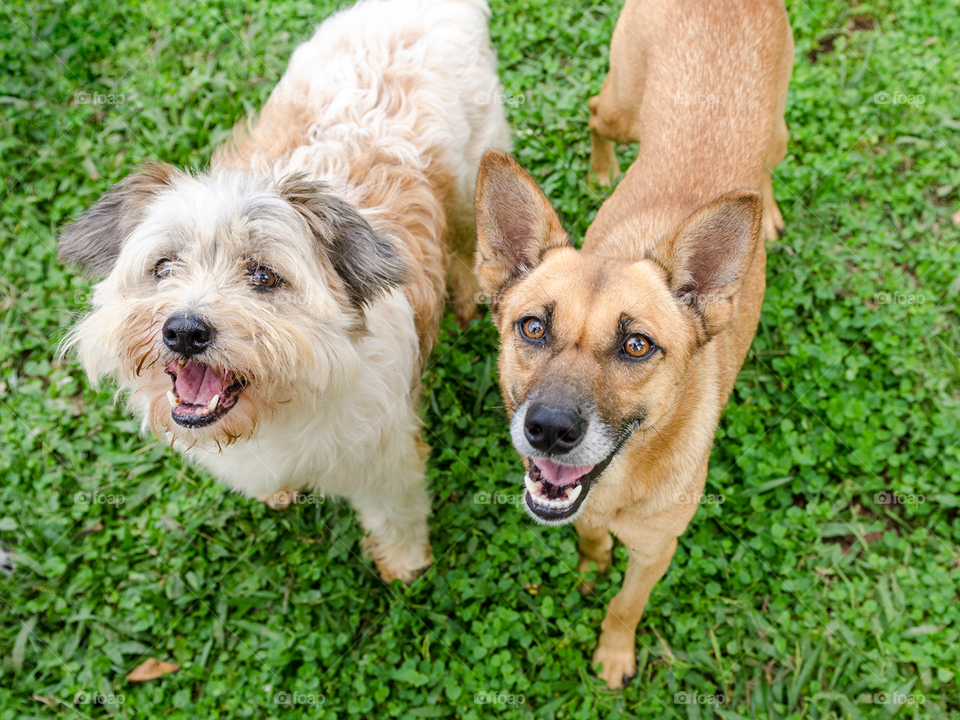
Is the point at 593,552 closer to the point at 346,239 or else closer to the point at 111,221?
the point at 346,239

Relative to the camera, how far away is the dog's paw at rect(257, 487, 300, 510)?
15.1ft

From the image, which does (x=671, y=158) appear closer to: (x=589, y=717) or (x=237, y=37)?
(x=589, y=717)

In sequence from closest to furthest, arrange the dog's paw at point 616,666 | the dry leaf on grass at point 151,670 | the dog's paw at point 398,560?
the dog's paw at point 616,666
the dry leaf on grass at point 151,670
the dog's paw at point 398,560

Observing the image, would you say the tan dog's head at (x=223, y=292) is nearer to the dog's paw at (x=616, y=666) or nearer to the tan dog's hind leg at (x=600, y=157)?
the dog's paw at (x=616, y=666)

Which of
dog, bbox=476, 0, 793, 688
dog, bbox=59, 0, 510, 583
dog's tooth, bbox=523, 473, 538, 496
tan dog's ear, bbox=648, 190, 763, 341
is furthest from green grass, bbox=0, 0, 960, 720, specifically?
tan dog's ear, bbox=648, 190, 763, 341

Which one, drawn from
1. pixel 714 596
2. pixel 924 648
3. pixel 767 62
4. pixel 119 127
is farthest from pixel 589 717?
pixel 119 127

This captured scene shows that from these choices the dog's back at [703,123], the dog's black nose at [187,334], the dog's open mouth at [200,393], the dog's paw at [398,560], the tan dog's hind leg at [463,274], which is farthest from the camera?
the tan dog's hind leg at [463,274]

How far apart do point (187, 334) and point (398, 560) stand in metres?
2.54

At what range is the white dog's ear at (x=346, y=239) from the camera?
3.05 m

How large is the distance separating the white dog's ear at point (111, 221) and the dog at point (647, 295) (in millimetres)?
1630

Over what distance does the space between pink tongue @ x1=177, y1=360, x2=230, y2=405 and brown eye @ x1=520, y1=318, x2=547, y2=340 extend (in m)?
1.41

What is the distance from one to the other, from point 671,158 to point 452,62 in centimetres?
157

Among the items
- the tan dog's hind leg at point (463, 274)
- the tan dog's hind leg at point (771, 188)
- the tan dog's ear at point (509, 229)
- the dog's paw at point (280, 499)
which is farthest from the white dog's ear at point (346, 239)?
the tan dog's hind leg at point (771, 188)

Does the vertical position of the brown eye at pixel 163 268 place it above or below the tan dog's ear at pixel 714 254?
below
